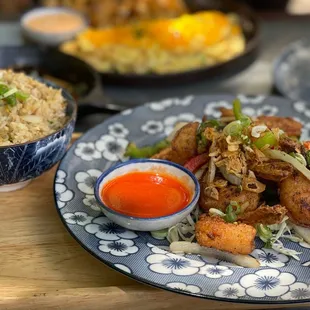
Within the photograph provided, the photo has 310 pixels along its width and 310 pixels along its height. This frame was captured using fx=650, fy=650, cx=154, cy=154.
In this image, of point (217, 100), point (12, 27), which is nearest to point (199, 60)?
point (217, 100)

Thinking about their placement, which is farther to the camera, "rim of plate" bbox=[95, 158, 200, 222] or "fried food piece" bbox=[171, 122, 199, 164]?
"fried food piece" bbox=[171, 122, 199, 164]

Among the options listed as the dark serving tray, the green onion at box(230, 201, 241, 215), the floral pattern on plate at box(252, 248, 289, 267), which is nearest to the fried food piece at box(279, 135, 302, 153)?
the green onion at box(230, 201, 241, 215)

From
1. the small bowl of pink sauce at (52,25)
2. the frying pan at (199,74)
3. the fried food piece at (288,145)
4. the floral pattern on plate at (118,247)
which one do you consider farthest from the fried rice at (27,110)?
the small bowl of pink sauce at (52,25)

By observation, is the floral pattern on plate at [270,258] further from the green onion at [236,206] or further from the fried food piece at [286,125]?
the fried food piece at [286,125]

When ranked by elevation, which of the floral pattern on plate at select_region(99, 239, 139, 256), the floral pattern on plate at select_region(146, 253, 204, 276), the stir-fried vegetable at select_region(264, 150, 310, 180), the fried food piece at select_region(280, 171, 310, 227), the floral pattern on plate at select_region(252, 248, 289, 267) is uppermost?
the stir-fried vegetable at select_region(264, 150, 310, 180)

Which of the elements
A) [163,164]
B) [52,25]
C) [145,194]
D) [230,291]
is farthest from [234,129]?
[52,25]

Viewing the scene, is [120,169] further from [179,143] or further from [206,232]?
[206,232]

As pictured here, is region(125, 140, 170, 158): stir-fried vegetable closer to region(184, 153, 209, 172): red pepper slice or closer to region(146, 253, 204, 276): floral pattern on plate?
region(184, 153, 209, 172): red pepper slice
